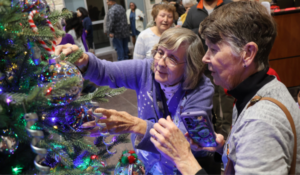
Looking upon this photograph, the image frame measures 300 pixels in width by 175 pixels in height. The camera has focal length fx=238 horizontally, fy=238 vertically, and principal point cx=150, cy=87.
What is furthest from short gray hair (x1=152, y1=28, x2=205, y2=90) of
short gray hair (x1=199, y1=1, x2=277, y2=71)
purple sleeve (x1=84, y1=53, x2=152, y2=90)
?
short gray hair (x1=199, y1=1, x2=277, y2=71)

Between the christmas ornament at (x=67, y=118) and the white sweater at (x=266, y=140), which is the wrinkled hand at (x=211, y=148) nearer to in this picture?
the white sweater at (x=266, y=140)

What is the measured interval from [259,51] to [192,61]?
56 centimetres

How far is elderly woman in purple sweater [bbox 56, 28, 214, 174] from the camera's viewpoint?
1.49m

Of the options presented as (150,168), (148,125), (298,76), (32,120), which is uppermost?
(32,120)

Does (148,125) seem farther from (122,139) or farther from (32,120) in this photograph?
(32,120)

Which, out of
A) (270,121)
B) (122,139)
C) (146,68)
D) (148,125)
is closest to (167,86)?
(146,68)

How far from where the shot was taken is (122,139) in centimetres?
115

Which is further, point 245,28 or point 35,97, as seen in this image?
point 245,28

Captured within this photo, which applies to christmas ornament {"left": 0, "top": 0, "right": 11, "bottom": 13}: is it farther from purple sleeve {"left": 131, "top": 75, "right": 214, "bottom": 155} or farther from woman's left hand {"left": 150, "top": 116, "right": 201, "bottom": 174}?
purple sleeve {"left": 131, "top": 75, "right": 214, "bottom": 155}

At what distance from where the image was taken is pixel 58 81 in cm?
79

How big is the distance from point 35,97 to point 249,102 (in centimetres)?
77

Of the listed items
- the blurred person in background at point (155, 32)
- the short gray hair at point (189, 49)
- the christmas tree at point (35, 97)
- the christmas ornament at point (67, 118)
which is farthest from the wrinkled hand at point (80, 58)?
the blurred person in background at point (155, 32)

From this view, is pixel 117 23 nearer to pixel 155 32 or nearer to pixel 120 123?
pixel 155 32

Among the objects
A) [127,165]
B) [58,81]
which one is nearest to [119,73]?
[127,165]
